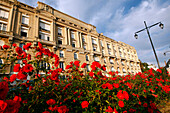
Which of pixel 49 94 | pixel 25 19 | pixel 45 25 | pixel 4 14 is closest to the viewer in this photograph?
pixel 49 94

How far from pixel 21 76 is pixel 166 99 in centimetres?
766

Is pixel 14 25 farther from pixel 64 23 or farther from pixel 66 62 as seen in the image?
pixel 66 62

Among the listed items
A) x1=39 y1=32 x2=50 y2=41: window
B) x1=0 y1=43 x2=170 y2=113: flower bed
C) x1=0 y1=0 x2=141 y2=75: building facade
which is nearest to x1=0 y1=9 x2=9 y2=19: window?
x1=0 y1=0 x2=141 y2=75: building facade

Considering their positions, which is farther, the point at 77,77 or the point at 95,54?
the point at 95,54

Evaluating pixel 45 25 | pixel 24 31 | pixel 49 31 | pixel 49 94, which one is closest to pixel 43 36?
pixel 49 31

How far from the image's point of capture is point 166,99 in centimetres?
496

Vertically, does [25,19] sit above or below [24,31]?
above

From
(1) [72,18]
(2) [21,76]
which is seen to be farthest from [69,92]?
(1) [72,18]

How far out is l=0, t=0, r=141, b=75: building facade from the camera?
11633mm

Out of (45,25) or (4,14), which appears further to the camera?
(45,25)

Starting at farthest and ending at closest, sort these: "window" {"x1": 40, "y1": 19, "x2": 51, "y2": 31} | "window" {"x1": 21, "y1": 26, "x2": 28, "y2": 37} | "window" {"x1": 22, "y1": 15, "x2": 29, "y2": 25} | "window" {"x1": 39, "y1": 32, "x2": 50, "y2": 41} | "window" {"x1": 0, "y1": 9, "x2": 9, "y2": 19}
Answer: "window" {"x1": 40, "y1": 19, "x2": 51, "y2": 31}, "window" {"x1": 39, "y1": 32, "x2": 50, "y2": 41}, "window" {"x1": 22, "y1": 15, "x2": 29, "y2": 25}, "window" {"x1": 21, "y1": 26, "x2": 28, "y2": 37}, "window" {"x1": 0, "y1": 9, "x2": 9, "y2": 19}

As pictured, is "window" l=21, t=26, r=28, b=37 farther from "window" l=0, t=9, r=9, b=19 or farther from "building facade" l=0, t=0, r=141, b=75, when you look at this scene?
"window" l=0, t=9, r=9, b=19

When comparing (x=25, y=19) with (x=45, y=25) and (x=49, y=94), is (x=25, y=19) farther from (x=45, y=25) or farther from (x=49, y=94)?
(x=49, y=94)

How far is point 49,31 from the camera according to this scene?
49.8ft
